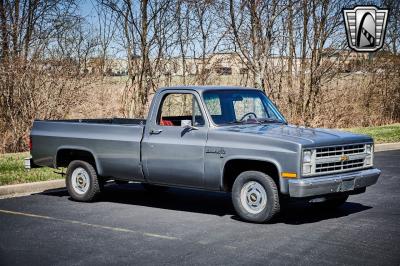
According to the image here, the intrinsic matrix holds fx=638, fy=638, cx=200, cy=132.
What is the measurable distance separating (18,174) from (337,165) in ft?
22.5

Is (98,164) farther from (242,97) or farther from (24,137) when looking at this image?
(24,137)

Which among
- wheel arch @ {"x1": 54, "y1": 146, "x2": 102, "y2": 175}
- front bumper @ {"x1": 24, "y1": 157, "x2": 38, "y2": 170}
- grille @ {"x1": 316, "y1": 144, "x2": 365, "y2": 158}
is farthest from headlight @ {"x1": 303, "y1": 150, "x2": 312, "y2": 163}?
front bumper @ {"x1": 24, "y1": 157, "x2": 38, "y2": 170}

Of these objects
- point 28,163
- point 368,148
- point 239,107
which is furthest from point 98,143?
point 368,148

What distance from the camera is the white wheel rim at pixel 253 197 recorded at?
8.53m

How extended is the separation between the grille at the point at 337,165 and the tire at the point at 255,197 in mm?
640

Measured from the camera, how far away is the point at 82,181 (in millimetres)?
10695

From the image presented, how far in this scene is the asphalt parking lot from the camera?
682 centimetres

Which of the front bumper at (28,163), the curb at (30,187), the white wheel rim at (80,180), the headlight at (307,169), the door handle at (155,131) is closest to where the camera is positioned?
the headlight at (307,169)

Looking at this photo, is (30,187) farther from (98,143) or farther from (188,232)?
(188,232)

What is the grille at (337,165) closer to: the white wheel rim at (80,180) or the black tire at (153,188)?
the black tire at (153,188)

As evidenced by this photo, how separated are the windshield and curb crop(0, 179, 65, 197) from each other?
13.6 ft

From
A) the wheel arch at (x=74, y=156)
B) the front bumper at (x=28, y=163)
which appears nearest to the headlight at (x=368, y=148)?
the wheel arch at (x=74, y=156)

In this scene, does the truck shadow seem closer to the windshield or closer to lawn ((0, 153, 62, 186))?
lawn ((0, 153, 62, 186))

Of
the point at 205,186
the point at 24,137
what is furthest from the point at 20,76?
the point at 205,186
